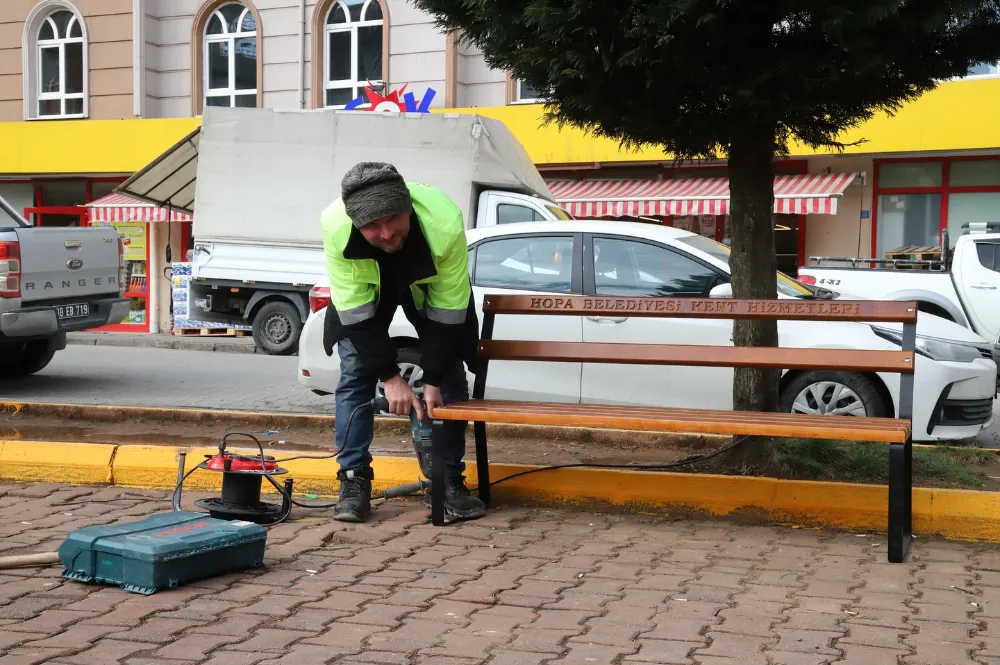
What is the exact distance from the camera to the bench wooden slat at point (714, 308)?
479 centimetres

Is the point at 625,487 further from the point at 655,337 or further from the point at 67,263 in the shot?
the point at 67,263

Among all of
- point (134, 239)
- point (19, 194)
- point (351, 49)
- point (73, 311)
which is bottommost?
point (73, 311)

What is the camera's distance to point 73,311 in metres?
10.2

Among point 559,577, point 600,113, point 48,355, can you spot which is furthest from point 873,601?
point 48,355

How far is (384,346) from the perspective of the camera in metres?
4.82

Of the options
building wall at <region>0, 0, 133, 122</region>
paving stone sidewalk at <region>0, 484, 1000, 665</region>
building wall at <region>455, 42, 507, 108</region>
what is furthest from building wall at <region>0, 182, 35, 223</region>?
paving stone sidewalk at <region>0, 484, 1000, 665</region>

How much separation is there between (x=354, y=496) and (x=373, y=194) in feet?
4.66

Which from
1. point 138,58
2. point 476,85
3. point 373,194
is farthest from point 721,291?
point 138,58

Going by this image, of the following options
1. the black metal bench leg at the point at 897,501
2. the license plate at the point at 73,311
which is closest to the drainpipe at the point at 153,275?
the license plate at the point at 73,311

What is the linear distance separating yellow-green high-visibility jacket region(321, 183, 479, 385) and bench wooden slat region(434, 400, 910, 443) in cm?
32

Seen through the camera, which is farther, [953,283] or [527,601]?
[953,283]

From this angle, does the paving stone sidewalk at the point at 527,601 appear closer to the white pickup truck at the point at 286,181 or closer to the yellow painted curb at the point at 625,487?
the yellow painted curb at the point at 625,487

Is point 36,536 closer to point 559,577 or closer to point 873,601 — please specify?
point 559,577

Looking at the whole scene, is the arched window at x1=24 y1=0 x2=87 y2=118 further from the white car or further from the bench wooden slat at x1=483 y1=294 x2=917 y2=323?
the bench wooden slat at x1=483 y1=294 x2=917 y2=323
